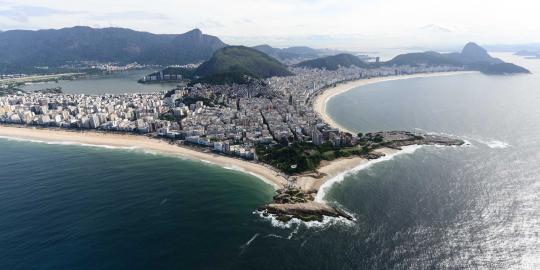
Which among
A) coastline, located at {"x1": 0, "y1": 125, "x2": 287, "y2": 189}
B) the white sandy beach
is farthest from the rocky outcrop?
coastline, located at {"x1": 0, "y1": 125, "x2": 287, "y2": 189}

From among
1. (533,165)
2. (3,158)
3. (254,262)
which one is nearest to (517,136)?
(533,165)

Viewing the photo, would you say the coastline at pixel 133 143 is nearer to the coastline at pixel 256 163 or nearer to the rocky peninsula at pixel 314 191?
the coastline at pixel 256 163

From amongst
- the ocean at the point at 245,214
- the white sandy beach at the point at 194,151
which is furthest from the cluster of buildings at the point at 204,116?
the ocean at the point at 245,214

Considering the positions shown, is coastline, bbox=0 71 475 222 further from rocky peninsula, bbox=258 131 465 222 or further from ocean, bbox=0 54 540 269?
ocean, bbox=0 54 540 269

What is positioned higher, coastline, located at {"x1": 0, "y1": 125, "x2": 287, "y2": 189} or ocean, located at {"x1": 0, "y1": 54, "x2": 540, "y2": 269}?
coastline, located at {"x1": 0, "y1": 125, "x2": 287, "y2": 189}

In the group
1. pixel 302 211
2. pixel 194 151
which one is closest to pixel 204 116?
pixel 194 151

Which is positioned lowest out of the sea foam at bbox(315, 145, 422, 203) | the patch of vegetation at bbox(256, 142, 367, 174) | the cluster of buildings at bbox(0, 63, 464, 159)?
the sea foam at bbox(315, 145, 422, 203)

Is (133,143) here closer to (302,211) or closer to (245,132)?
(245,132)
